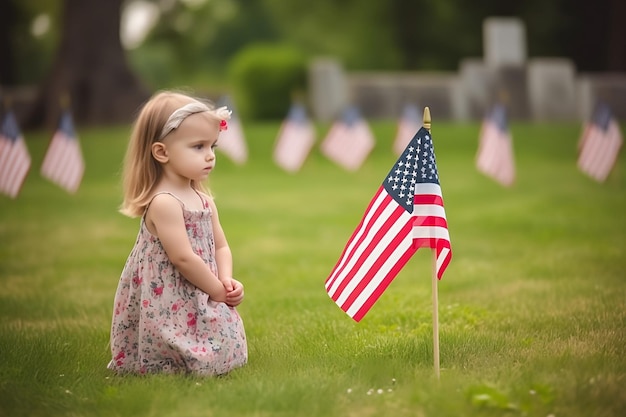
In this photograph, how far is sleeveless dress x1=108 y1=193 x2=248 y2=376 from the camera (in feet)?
16.4

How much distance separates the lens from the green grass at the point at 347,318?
4562 mm

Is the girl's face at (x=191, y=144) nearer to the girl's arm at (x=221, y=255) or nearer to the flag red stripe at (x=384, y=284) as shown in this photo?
the girl's arm at (x=221, y=255)

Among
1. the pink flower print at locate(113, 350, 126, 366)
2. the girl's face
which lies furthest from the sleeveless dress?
the girl's face

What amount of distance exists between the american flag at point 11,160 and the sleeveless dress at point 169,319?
6.39 m

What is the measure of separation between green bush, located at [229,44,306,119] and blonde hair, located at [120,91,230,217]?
24.1 meters

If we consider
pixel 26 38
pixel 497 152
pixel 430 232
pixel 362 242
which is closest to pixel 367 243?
pixel 362 242

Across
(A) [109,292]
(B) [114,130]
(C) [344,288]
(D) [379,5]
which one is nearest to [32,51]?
(D) [379,5]

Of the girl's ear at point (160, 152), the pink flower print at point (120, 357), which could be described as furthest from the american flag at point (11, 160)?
the girl's ear at point (160, 152)

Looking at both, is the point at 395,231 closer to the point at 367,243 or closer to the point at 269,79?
the point at 367,243

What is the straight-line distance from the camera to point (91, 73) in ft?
91.4

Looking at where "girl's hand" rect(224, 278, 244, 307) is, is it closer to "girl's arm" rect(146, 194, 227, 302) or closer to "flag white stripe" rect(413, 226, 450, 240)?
"girl's arm" rect(146, 194, 227, 302)

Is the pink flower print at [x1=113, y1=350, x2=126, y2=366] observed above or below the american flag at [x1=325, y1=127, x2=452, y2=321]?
below

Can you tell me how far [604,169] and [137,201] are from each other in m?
11.2

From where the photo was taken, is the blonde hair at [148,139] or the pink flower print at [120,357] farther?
the pink flower print at [120,357]
